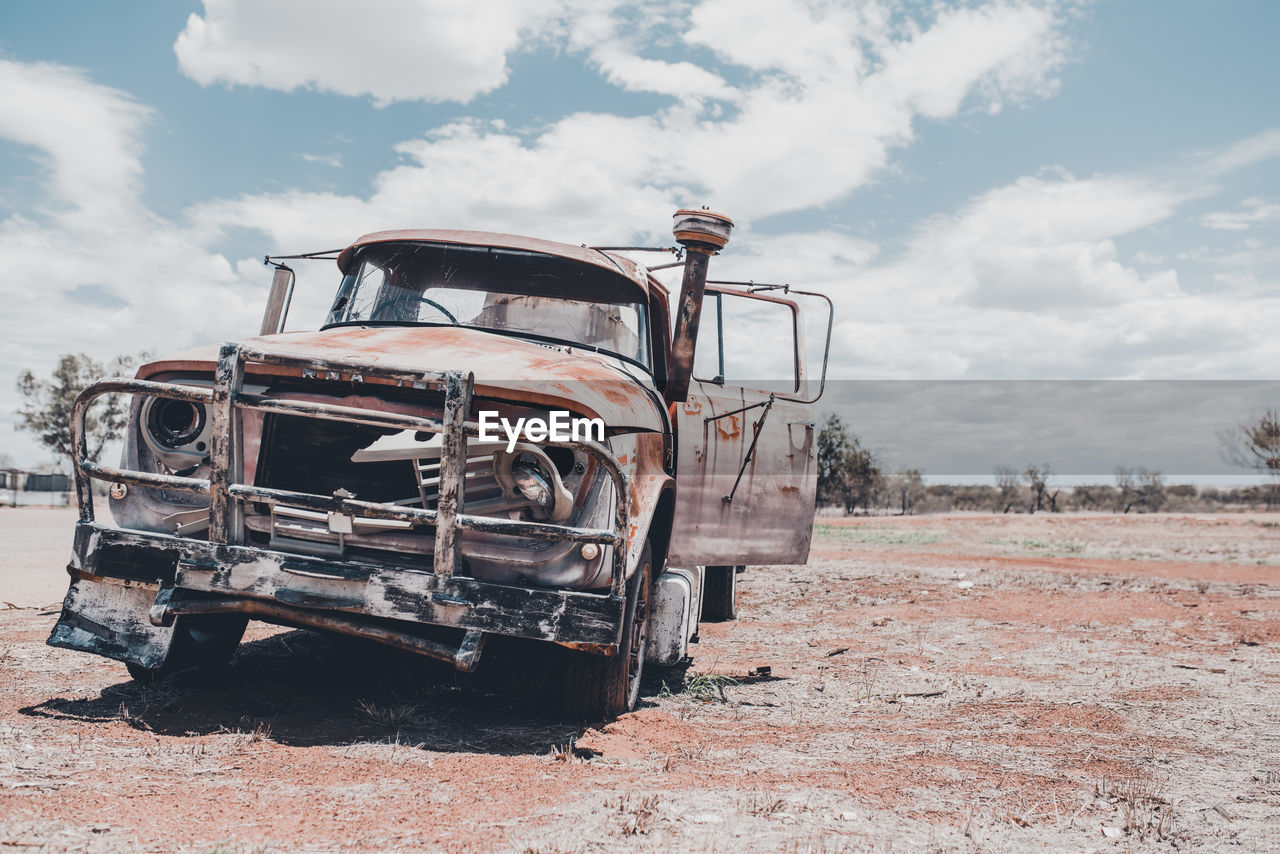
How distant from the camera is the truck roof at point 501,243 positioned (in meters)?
5.39

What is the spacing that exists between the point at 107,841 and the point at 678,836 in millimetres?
1627

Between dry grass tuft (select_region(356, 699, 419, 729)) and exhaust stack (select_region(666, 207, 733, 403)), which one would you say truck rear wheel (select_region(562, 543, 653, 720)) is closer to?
dry grass tuft (select_region(356, 699, 419, 729))

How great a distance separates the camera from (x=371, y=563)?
401 centimetres

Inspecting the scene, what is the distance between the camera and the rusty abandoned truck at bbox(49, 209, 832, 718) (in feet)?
12.6

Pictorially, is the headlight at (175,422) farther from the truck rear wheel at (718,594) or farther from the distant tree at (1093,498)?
the distant tree at (1093,498)

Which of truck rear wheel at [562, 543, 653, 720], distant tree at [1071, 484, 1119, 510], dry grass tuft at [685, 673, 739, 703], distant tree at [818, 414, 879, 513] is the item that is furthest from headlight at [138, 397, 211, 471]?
distant tree at [1071, 484, 1119, 510]

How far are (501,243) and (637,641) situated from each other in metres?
2.25

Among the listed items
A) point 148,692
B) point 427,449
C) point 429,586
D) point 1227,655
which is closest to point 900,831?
point 429,586

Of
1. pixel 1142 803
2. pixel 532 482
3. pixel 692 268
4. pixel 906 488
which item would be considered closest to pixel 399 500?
pixel 532 482

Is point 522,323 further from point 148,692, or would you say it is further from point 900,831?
point 900,831

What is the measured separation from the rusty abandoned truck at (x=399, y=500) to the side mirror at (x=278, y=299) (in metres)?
1.28

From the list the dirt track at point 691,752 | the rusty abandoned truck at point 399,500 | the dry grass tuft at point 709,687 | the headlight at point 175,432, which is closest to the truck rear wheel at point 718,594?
the dirt track at point 691,752

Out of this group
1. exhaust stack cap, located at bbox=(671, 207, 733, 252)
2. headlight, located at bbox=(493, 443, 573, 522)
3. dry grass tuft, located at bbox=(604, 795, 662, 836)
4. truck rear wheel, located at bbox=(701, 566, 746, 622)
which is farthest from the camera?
truck rear wheel, located at bbox=(701, 566, 746, 622)

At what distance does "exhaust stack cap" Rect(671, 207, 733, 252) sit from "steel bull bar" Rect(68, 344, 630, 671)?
1.58 meters
